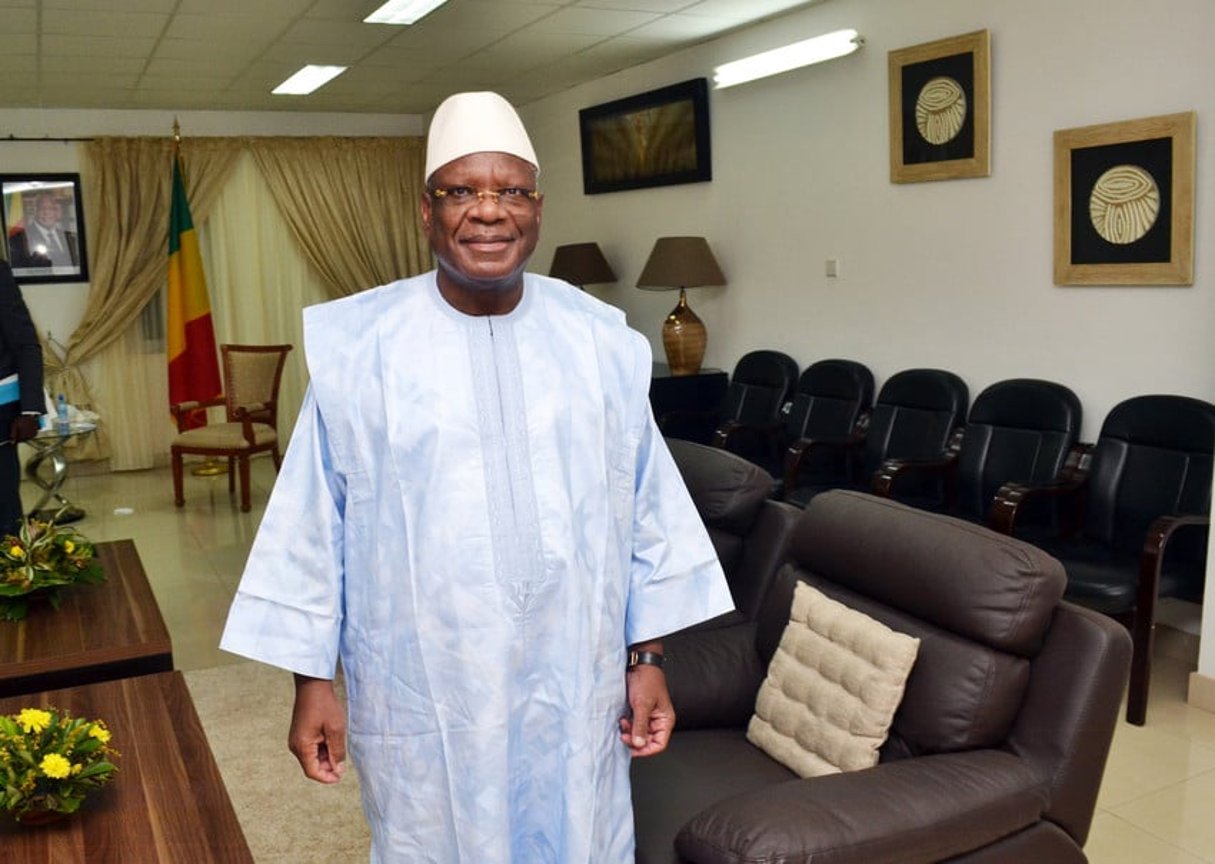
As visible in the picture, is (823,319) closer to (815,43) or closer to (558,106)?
(815,43)

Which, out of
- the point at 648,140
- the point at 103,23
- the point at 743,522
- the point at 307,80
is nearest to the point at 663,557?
the point at 743,522

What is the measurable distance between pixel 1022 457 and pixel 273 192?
6.01m

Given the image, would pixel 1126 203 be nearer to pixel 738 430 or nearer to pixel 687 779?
pixel 738 430

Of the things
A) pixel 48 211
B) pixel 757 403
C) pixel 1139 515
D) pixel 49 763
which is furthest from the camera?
pixel 48 211

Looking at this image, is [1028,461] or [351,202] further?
[351,202]

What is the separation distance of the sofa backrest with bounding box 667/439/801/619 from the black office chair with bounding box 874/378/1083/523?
4.93ft

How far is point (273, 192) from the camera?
831 centimetres

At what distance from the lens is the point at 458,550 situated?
1.52 meters

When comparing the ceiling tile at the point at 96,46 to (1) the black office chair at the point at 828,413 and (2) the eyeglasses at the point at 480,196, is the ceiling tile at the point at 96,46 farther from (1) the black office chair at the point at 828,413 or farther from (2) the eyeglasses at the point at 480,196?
(2) the eyeglasses at the point at 480,196

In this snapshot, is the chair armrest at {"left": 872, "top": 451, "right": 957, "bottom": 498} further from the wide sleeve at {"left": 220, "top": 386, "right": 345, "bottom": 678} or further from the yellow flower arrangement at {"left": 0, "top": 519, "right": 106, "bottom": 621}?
the wide sleeve at {"left": 220, "top": 386, "right": 345, "bottom": 678}

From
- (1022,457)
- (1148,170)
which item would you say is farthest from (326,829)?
(1148,170)

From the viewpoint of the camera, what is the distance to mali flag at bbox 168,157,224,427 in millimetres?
7770

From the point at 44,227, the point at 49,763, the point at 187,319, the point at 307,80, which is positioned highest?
the point at 307,80

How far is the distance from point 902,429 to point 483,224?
3.54 meters
